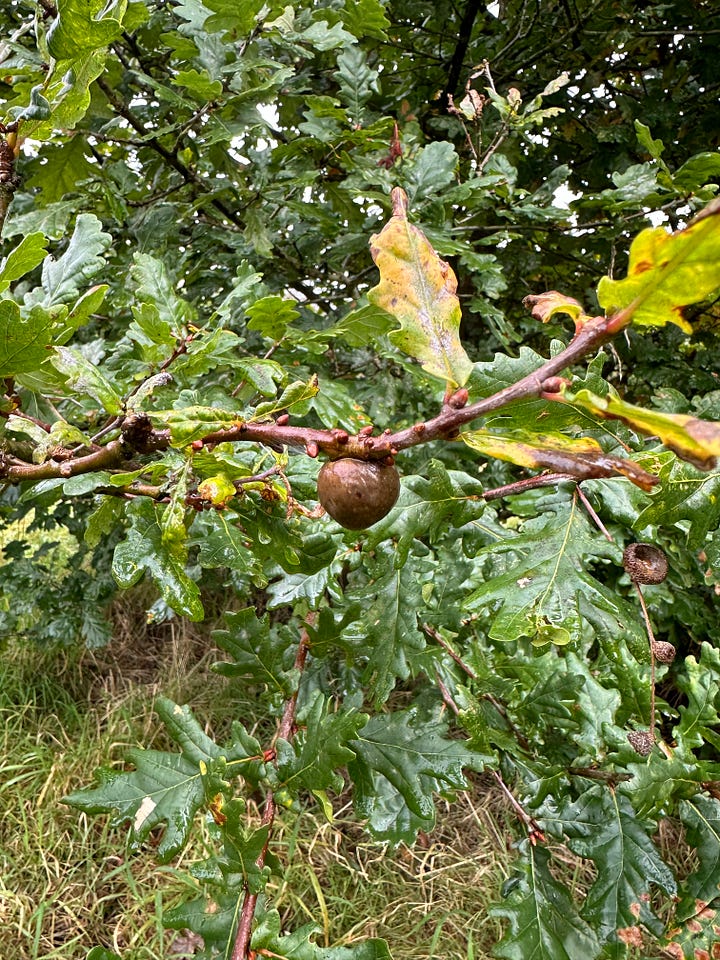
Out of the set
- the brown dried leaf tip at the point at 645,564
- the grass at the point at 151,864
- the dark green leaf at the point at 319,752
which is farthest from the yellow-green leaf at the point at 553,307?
the grass at the point at 151,864

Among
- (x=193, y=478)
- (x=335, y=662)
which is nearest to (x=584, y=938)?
(x=335, y=662)

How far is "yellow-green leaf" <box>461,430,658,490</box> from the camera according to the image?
462 millimetres

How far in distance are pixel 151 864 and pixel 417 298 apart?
198 centimetres

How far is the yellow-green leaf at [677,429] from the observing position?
32cm

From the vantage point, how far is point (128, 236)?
174 centimetres

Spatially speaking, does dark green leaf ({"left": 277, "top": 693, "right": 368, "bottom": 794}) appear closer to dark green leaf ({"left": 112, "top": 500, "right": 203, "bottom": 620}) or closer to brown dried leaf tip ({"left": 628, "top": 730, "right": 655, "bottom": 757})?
dark green leaf ({"left": 112, "top": 500, "right": 203, "bottom": 620})

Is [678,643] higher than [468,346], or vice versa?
[468,346]

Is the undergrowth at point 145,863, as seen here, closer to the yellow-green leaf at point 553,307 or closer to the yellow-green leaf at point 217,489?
the yellow-green leaf at point 217,489

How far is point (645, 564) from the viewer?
720mm

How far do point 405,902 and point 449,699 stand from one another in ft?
3.48

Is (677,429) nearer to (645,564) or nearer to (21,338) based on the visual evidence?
(645,564)

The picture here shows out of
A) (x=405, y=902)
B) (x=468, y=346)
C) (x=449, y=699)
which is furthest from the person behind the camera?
(x=468, y=346)

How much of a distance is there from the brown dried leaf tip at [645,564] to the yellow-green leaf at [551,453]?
0.27 meters

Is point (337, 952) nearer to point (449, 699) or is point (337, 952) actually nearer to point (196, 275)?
point (449, 699)
